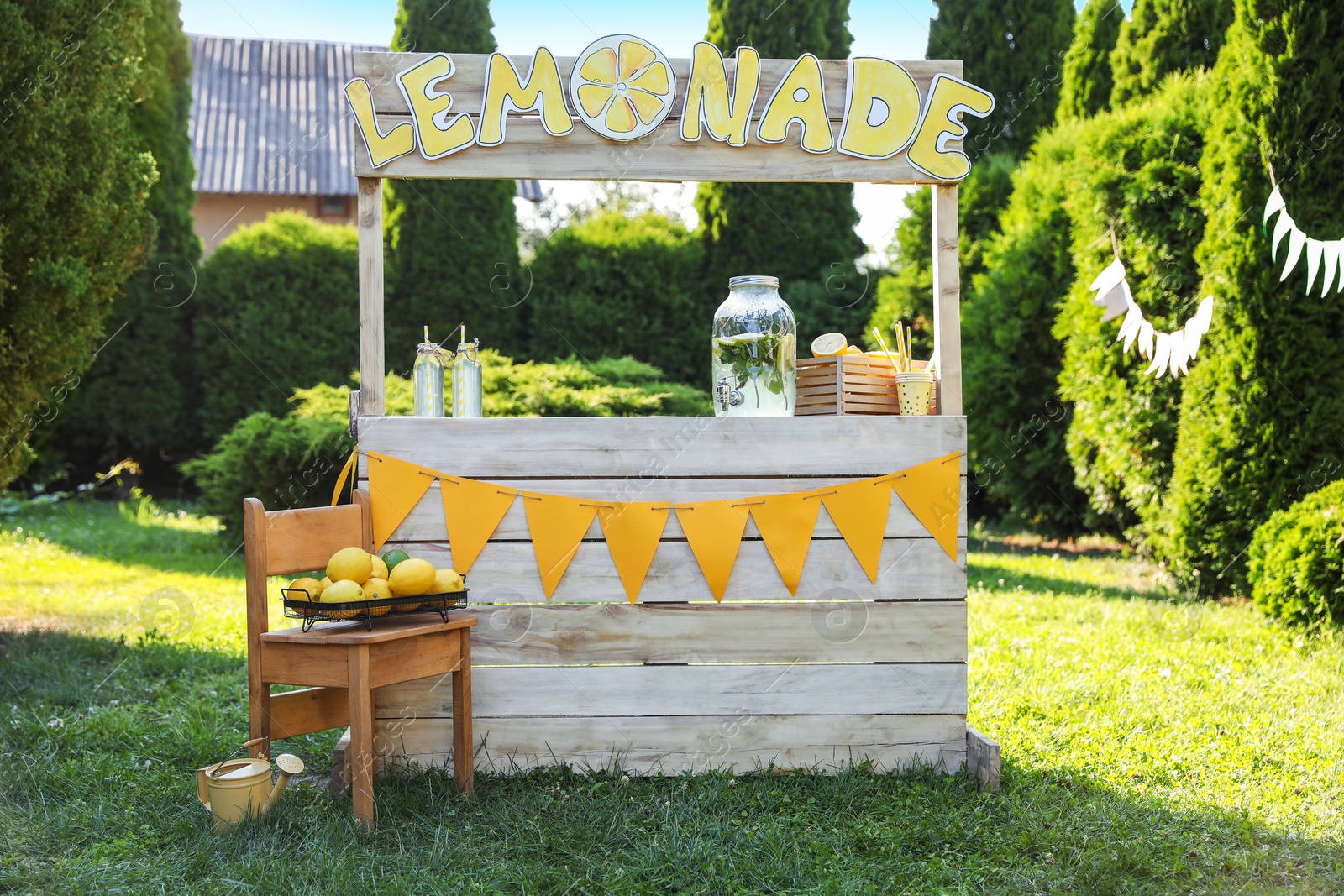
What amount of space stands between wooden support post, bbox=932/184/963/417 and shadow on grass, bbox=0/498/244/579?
5378mm

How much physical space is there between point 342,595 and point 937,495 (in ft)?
5.94

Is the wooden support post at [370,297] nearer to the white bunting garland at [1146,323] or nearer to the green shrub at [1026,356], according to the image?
the white bunting garland at [1146,323]

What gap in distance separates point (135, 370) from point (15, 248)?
5723 millimetres

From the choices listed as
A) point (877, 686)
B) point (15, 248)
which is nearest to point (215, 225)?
point (15, 248)

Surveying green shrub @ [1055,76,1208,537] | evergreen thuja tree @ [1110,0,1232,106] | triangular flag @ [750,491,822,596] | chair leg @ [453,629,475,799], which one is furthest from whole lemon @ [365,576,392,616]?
evergreen thuja tree @ [1110,0,1232,106]

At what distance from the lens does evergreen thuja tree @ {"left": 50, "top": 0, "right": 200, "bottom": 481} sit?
32.0 ft

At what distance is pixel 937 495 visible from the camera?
10.4 ft

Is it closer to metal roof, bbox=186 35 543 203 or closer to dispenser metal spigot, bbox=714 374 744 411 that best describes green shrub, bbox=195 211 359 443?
metal roof, bbox=186 35 543 203

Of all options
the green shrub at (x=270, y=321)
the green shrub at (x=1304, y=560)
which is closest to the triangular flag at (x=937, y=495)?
the green shrub at (x=1304, y=560)

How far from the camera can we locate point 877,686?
10.4ft

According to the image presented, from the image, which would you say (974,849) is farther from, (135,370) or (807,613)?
(135,370)

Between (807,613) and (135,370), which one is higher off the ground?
(135,370)

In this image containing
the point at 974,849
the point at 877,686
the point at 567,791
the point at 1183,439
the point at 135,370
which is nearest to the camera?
the point at 974,849

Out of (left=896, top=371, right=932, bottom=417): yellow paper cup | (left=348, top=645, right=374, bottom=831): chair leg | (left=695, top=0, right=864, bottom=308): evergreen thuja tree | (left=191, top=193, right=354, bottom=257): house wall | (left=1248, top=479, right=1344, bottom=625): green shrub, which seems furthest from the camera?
(left=191, top=193, right=354, bottom=257): house wall
